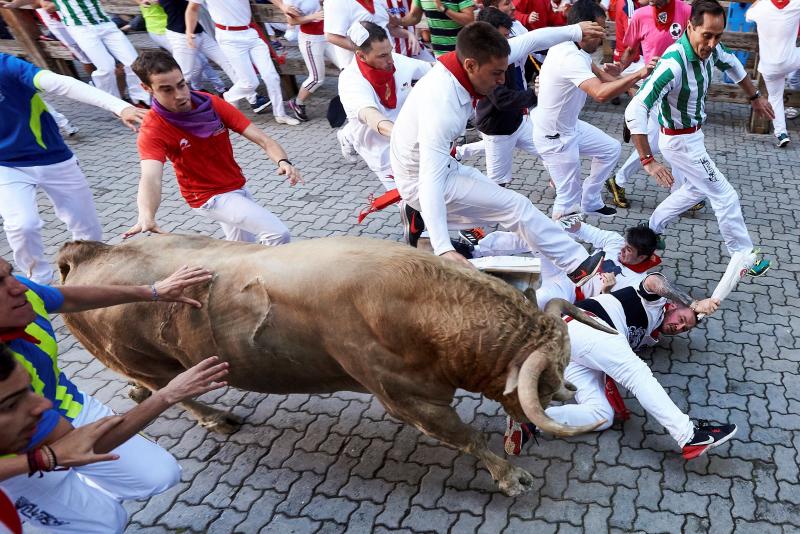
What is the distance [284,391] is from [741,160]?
21.2 ft

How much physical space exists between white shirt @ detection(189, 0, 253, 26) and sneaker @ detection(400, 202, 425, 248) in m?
5.06

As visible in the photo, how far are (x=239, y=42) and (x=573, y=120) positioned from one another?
5.60 metres

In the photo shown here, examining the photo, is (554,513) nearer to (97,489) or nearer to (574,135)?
(97,489)

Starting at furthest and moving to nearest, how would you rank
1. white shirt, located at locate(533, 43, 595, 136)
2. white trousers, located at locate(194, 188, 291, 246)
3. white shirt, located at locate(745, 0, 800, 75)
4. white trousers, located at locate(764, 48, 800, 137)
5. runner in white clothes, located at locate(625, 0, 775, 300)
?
white trousers, located at locate(764, 48, 800, 137), white shirt, located at locate(745, 0, 800, 75), white shirt, located at locate(533, 43, 595, 136), white trousers, located at locate(194, 188, 291, 246), runner in white clothes, located at locate(625, 0, 775, 300)

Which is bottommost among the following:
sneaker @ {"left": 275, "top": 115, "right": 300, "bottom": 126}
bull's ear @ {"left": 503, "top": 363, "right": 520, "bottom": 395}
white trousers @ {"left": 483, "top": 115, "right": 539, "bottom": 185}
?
sneaker @ {"left": 275, "top": 115, "right": 300, "bottom": 126}

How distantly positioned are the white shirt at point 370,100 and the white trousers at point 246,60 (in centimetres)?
370

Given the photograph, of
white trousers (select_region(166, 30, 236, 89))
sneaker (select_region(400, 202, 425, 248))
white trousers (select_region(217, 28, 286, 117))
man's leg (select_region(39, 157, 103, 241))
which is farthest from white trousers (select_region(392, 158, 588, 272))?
white trousers (select_region(166, 30, 236, 89))

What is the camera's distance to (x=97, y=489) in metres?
3.11

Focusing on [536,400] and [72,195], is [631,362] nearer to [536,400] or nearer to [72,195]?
[536,400]

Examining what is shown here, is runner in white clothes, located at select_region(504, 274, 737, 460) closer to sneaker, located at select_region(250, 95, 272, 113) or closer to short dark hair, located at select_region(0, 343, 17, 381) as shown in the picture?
short dark hair, located at select_region(0, 343, 17, 381)

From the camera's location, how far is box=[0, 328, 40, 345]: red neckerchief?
2.63 metres

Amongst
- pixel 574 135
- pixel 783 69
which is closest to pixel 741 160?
pixel 783 69

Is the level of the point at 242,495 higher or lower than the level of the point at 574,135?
lower

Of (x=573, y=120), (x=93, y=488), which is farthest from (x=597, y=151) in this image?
(x=93, y=488)
